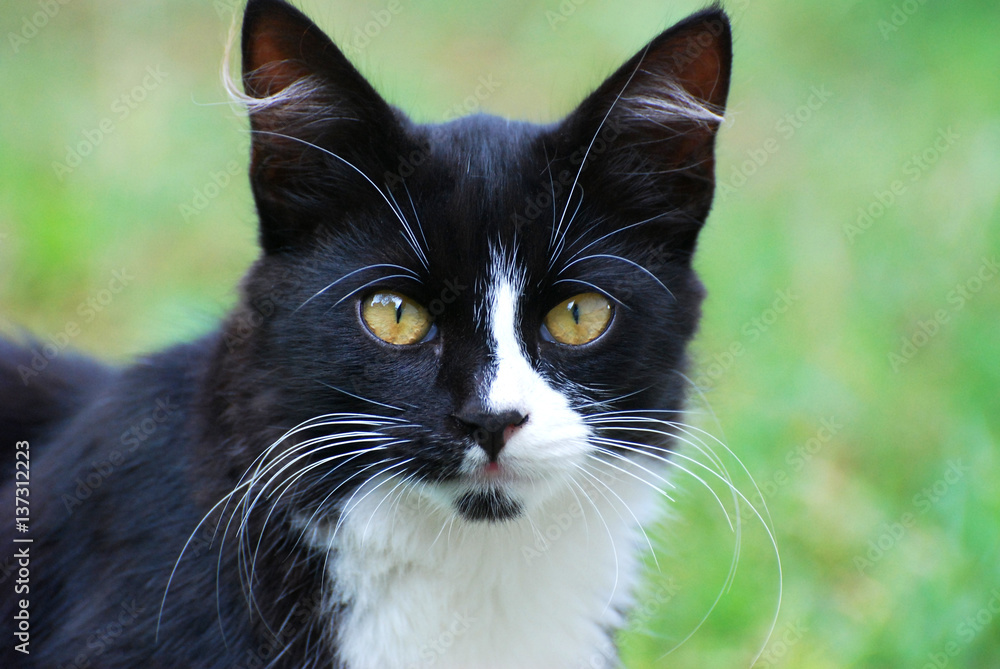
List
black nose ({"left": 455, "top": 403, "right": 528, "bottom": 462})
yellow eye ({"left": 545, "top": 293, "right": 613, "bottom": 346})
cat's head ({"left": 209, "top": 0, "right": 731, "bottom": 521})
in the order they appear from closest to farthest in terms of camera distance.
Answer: black nose ({"left": 455, "top": 403, "right": 528, "bottom": 462}) → cat's head ({"left": 209, "top": 0, "right": 731, "bottom": 521}) → yellow eye ({"left": 545, "top": 293, "right": 613, "bottom": 346})

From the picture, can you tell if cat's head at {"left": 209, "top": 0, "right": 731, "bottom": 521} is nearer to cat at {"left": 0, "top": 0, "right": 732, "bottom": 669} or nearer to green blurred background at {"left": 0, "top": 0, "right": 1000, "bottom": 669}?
cat at {"left": 0, "top": 0, "right": 732, "bottom": 669}

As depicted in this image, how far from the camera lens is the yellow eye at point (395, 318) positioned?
6.97 feet

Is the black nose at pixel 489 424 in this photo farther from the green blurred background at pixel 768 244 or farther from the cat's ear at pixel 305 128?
the green blurred background at pixel 768 244

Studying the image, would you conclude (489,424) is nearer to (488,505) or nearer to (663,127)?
(488,505)

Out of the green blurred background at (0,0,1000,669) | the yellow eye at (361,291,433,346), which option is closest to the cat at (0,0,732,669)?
the yellow eye at (361,291,433,346)

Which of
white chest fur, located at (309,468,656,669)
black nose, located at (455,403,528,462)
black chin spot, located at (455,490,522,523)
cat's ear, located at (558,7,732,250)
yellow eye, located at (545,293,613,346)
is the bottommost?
white chest fur, located at (309,468,656,669)

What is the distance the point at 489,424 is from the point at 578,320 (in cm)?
40

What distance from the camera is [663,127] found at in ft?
7.84

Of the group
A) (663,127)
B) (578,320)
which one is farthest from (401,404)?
(663,127)

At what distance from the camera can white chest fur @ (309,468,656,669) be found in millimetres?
2229

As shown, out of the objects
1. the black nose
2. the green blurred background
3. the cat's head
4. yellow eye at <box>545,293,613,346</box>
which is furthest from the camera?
the green blurred background

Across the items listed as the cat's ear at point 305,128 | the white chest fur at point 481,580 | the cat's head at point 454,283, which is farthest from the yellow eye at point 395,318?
the white chest fur at point 481,580

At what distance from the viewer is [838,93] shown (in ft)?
18.7

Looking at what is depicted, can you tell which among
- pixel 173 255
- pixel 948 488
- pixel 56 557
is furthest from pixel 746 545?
pixel 173 255
